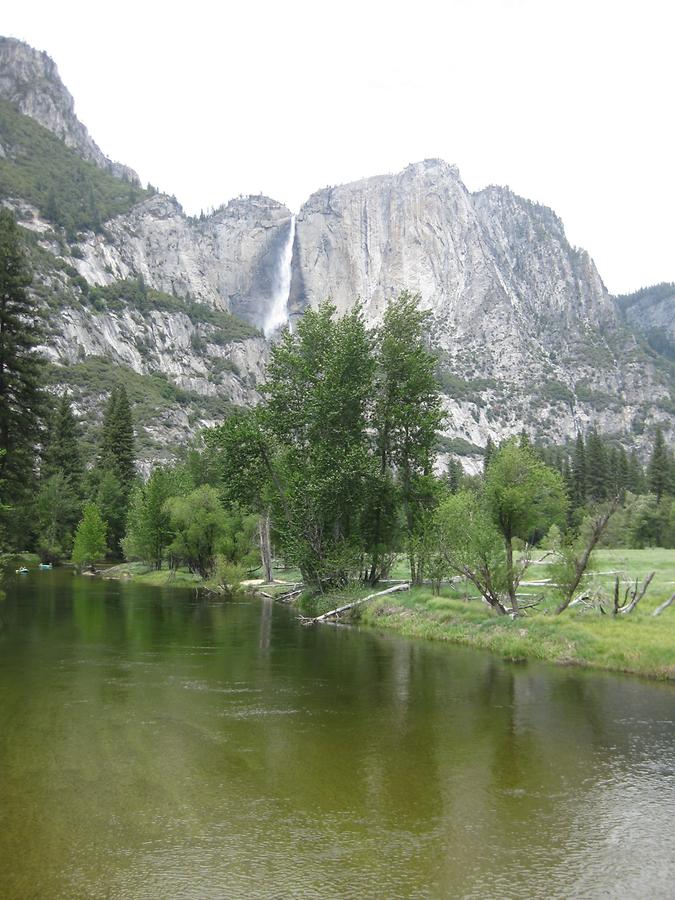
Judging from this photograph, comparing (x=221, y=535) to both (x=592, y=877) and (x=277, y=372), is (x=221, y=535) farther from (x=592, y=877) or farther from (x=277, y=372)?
(x=592, y=877)

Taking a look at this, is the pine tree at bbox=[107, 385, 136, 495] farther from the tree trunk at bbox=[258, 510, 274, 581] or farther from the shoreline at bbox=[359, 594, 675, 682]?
the shoreline at bbox=[359, 594, 675, 682]

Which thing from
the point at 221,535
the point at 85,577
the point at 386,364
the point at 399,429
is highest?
the point at 386,364

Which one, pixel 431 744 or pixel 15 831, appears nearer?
pixel 15 831

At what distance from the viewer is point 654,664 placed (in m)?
20.9

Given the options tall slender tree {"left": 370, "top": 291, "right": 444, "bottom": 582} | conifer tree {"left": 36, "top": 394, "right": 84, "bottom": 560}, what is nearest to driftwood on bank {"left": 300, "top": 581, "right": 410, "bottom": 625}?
tall slender tree {"left": 370, "top": 291, "right": 444, "bottom": 582}

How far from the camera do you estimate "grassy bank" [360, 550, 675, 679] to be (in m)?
21.7

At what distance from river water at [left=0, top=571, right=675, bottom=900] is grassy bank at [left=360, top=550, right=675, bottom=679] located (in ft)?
4.53

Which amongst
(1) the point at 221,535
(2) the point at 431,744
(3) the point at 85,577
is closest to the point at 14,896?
(2) the point at 431,744

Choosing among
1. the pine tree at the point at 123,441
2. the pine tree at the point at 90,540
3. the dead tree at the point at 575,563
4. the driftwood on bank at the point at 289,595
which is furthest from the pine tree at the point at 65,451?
the dead tree at the point at 575,563

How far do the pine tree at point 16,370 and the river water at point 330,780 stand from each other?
1447 centimetres

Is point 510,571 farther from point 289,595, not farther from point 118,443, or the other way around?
point 118,443

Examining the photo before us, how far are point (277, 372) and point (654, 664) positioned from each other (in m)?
29.0

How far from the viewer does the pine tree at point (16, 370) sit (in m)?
33.8

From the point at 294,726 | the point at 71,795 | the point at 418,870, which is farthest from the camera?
the point at 294,726
